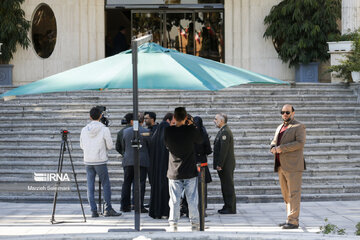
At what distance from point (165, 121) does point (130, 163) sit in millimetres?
959

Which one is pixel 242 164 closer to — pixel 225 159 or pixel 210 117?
pixel 210 117

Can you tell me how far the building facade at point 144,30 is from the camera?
888 inches

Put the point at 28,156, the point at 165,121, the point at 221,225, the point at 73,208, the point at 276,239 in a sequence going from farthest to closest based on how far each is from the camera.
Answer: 1. the point at 28,156
2. the point at 73,208
3. the point at 165,121
4. the point at 221,225
5. the point at 276,239

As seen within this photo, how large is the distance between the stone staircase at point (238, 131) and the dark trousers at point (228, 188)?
4.54 feet

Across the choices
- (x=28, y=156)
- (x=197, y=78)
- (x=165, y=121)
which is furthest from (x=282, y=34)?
(x=197, y=78)

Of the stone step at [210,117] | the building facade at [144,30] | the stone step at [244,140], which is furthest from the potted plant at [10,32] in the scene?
the stone step at [244,140]

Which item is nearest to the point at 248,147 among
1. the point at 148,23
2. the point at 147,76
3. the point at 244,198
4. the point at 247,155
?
the point at 247,155

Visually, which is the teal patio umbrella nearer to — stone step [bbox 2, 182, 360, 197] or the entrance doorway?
stone step [bbox 2, 182, 360, 197]

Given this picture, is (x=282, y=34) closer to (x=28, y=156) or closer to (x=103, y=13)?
(x=103, y=13)

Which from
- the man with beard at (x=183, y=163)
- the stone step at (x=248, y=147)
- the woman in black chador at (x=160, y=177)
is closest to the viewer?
the man with beard at (x=183, y=163)

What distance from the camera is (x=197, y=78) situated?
7.75 m

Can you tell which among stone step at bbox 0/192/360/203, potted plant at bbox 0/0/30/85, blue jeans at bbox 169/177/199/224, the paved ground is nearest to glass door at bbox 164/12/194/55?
potted plant at bbox 0/0/30/85

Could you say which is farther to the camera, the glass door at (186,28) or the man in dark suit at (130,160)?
the glass door at (186,28)

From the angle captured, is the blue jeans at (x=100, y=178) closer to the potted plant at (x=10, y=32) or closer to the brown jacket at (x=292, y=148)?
the brown jacket at (x=292, y=148)
